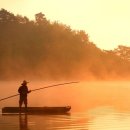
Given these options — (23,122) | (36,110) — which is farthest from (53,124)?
(36,110)

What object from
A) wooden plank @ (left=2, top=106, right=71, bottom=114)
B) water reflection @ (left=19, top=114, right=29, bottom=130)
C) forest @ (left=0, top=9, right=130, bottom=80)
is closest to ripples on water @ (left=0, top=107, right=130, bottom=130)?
water reflection @ (left=19, top=114, right=29, bottom=130)

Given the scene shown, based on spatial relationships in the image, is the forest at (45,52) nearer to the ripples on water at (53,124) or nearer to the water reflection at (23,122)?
the water reflection at (23,122)

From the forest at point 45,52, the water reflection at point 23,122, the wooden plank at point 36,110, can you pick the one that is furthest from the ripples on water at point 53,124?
the forest at point 45,52

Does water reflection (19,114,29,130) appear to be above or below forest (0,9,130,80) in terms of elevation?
below

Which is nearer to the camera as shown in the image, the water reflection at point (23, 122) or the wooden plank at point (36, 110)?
the water reflection at point (23, 122)

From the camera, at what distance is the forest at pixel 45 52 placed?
123812 millimetres

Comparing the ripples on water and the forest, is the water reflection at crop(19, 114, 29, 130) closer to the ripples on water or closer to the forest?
the ripples on water

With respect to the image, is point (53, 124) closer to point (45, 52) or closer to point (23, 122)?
point (23, 122)

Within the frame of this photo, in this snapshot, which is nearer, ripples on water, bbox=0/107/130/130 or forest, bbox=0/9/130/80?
ripples on water, bbox=0/107/130/130

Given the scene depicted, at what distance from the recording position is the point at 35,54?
422 feet

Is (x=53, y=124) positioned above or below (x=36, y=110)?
below

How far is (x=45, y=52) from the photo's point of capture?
434ft

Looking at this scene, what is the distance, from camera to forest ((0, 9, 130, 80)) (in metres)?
124

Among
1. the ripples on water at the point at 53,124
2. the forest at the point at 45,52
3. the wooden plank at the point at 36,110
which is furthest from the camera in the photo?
the forest at the point at 45,52
